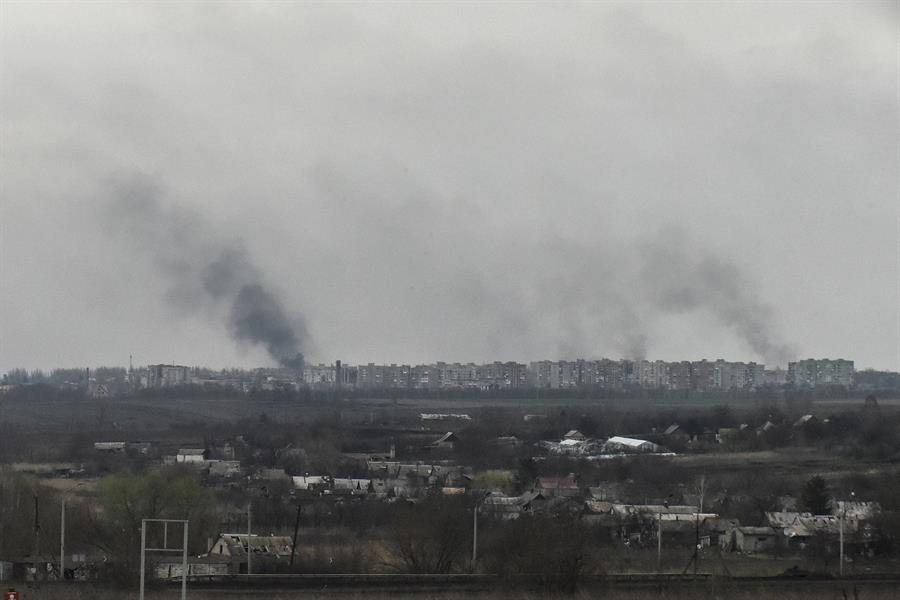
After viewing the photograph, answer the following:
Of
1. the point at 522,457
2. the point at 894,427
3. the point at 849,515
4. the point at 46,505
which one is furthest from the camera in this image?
the point at 894,427

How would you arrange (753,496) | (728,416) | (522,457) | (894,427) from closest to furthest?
(753,496)
(522,457)
(894,427)
(728,416)

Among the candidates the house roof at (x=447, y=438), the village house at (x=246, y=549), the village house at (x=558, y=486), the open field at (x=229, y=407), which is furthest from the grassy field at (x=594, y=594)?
the open field at (x=229, y=407)

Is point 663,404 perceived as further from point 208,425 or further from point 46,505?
point 46,505

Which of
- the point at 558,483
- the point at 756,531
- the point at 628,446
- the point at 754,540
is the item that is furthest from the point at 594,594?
the point at 628,446

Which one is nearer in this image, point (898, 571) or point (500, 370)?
point (898, 571)

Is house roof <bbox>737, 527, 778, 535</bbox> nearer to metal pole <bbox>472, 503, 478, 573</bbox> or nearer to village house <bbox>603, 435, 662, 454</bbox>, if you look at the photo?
metal pole <bbox>472, 503, 478, 573</bbox>

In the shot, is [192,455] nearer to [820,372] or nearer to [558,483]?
[558,483]

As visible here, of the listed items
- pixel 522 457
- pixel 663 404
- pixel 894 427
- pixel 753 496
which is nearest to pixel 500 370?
pixel 663 404

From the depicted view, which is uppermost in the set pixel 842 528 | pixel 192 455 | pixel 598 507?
pixel 192 455
